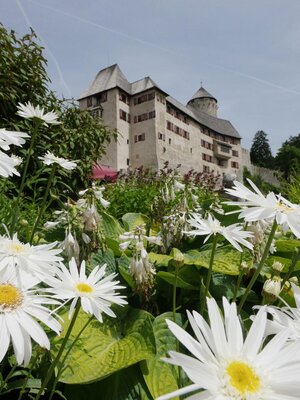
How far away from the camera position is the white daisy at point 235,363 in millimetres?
479

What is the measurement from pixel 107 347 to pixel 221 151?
43.8m

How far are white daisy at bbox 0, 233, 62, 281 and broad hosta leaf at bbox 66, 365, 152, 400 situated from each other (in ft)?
2.19

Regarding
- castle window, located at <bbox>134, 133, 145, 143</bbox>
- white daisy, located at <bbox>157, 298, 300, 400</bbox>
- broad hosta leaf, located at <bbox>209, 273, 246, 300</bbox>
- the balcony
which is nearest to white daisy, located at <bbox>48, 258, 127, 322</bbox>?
white daisy, located at <bbox>157, 298, 300, 400</bbox>

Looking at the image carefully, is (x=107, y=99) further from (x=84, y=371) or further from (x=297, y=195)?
(x=84, y=371)

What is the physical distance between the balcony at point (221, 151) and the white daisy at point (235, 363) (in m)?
43.9

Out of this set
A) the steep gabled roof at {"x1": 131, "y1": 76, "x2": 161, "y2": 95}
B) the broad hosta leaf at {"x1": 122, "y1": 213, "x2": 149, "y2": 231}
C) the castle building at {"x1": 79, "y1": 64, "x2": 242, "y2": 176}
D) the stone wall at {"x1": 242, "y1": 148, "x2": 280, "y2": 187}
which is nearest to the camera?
the broad hosta leaf at {"x1": 122, "y1": 213, "x2": 149, "y2": 231}

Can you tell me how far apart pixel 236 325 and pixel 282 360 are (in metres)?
0.10

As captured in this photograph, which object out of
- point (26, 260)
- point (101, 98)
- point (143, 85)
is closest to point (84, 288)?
point (26, 260)

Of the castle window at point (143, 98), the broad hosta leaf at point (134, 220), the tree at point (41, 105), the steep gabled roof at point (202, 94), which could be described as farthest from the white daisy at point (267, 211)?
the steep gabled roof at point (202, 94)

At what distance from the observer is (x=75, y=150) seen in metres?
5.11

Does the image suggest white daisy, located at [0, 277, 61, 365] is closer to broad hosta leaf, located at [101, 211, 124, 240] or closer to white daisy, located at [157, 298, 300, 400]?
white daisy, located at [157, 298, 300, 400]

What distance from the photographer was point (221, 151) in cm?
4375

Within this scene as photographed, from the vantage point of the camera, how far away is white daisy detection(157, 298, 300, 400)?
48cm

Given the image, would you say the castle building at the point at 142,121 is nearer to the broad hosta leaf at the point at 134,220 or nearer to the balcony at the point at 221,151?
the balcony at the point at 221,151
